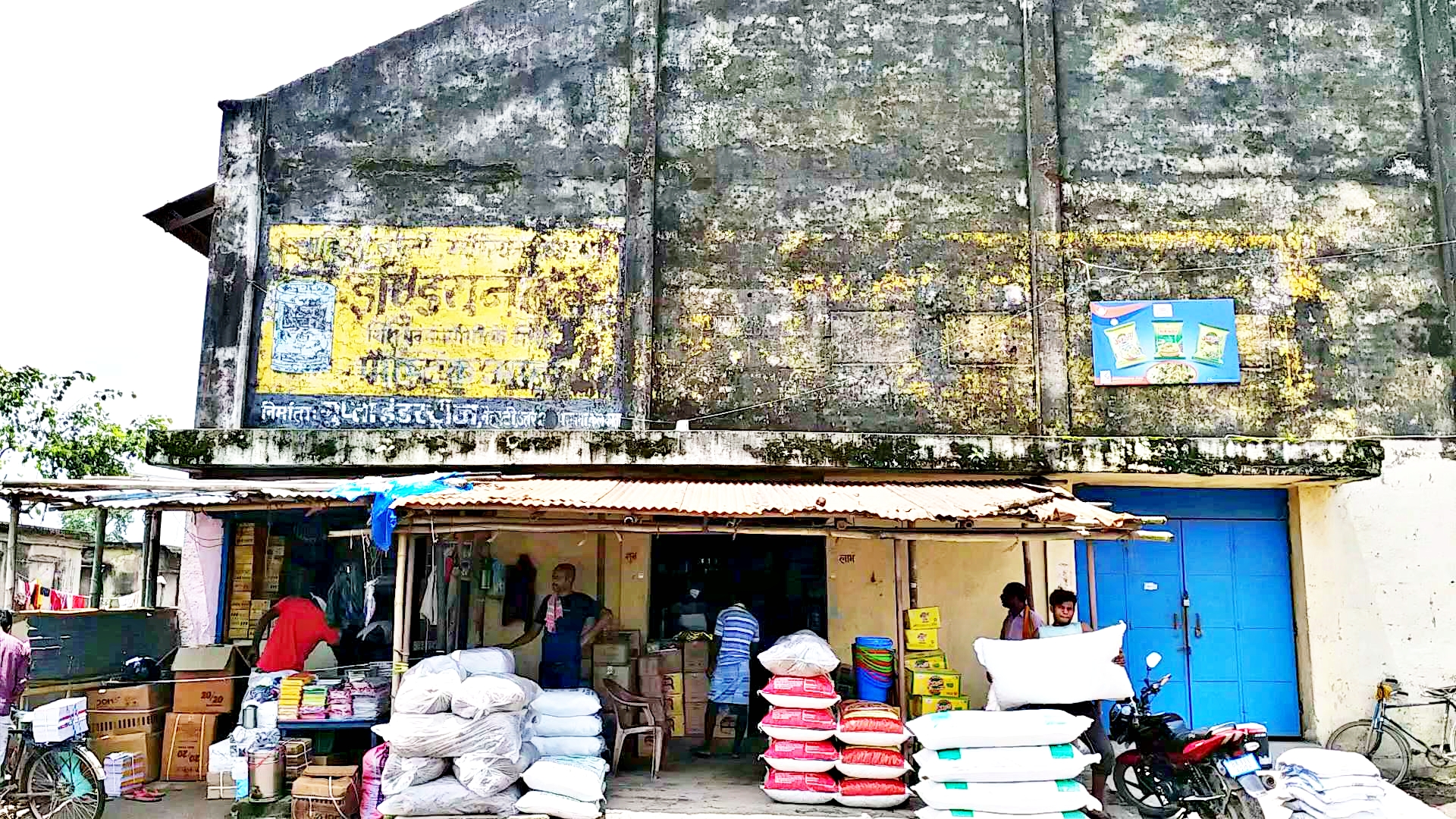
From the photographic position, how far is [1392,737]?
29.0 ft

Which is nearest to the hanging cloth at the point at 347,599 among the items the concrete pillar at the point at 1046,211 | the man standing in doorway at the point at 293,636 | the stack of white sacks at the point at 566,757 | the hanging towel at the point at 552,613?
the man standing in doorway at the point at 293,636

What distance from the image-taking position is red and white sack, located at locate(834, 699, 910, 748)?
7355mm

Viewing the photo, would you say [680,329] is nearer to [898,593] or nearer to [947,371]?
[947,371]

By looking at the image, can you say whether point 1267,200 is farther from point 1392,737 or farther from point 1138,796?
point 1138,796

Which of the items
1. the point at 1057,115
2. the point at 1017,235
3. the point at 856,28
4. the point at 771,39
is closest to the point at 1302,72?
the point at 1057,115

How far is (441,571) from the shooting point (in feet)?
29.8

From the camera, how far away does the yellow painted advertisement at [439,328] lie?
31.9ft

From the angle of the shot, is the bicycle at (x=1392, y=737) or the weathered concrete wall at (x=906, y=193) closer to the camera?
the bicycle at (x=1392, y=737)

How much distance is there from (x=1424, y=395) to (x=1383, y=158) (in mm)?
2324

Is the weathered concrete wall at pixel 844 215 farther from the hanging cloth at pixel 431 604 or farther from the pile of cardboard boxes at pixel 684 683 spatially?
the hanging cloth at pixel 431 604

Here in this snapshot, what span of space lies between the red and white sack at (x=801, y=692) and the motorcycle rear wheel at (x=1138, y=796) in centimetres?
210

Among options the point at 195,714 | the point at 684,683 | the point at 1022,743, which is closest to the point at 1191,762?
the point at 1022,743

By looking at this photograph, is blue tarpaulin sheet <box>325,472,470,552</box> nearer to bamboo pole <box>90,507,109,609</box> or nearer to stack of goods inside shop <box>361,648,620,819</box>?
stack of goods inside shop <box>361,648,620,819</box>

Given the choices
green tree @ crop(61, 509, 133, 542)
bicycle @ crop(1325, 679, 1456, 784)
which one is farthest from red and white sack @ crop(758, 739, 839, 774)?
green tree @ crop(61, 509, 133, 542)
